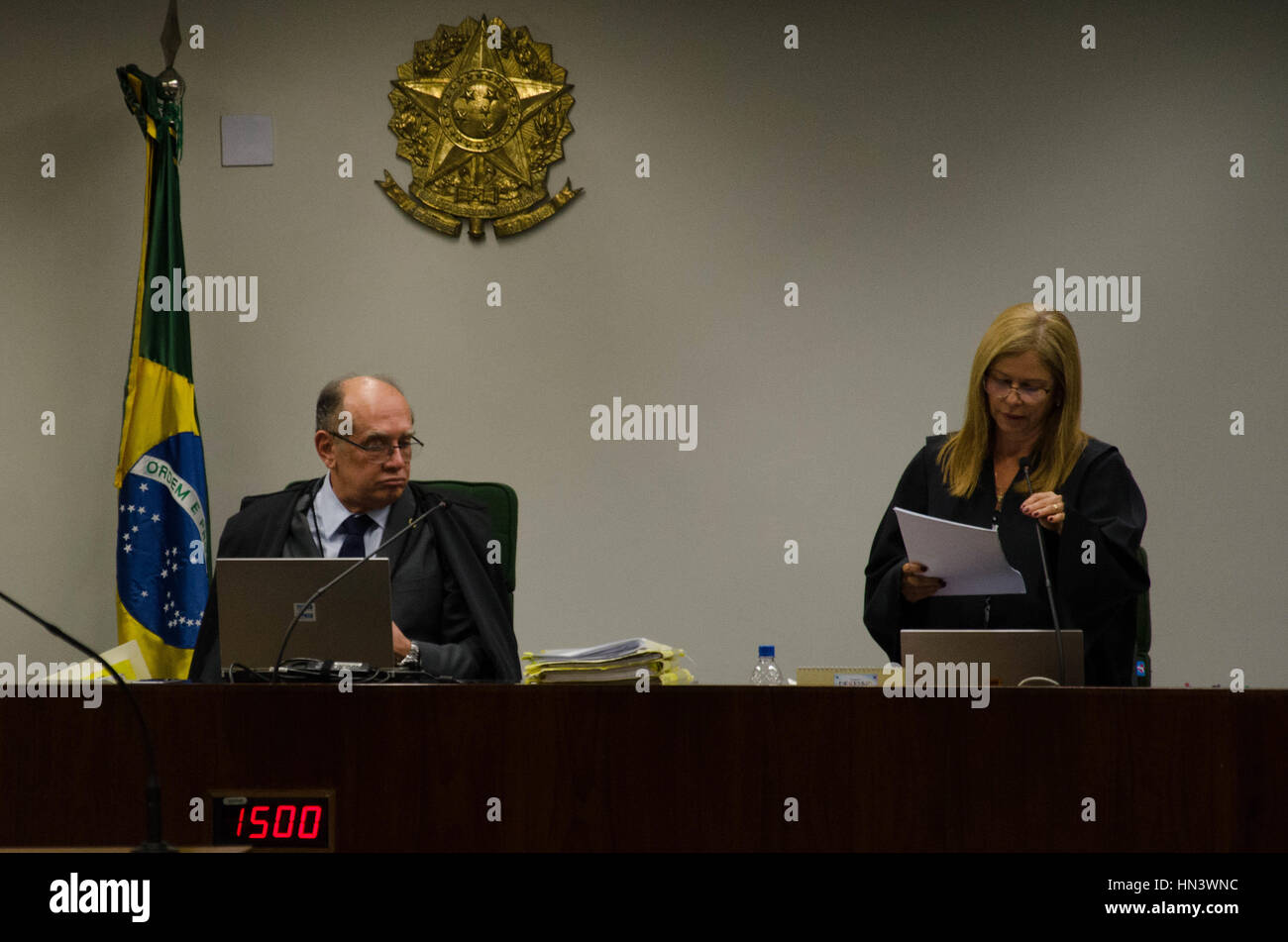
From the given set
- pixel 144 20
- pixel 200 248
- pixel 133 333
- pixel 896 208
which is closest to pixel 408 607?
pixel 133 333

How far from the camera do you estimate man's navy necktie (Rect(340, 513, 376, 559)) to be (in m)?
3.09

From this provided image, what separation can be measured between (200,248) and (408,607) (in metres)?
1.84

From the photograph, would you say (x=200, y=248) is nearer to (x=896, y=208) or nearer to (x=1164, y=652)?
(x=896, y=208)

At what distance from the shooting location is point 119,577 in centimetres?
379

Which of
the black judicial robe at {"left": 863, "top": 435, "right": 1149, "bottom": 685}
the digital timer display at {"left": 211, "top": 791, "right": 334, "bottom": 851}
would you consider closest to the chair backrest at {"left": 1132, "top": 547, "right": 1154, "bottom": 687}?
the black judicial robe at {"left": 863, "top": 435, "right": 1149, "bottom": 685}

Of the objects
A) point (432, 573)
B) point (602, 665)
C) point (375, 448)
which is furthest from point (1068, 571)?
point (375, 448)

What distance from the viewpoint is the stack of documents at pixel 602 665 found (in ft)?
6.83

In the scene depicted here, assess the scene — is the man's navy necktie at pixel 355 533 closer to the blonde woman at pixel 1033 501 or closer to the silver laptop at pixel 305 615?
the silver laptop at pixel 305 615

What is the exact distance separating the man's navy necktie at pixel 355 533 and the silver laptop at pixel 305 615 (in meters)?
0.80

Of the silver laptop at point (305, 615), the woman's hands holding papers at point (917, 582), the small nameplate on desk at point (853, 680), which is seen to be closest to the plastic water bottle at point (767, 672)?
the small nameplate on desk at point (853, 680)

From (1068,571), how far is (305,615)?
1.48 meters

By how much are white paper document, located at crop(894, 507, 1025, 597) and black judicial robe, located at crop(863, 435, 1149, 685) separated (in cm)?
26

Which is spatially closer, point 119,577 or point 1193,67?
point 119,577

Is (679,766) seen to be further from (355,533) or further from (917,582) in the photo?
(355,533)
